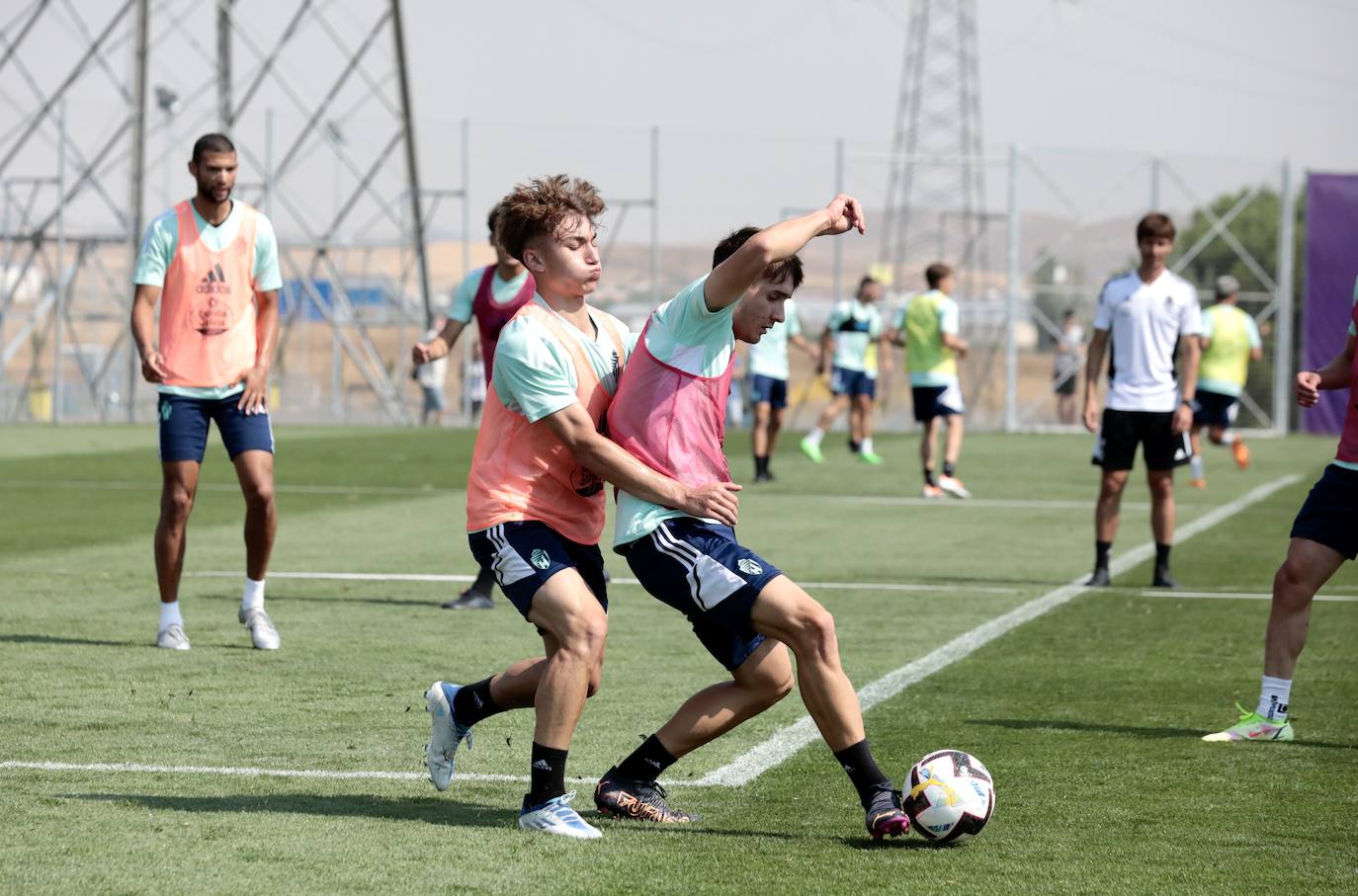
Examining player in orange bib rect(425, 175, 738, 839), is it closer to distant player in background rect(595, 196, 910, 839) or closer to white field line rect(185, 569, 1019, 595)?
distant player in background rect(595, 196, 910, 839)

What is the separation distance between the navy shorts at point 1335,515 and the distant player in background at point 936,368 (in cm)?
1133

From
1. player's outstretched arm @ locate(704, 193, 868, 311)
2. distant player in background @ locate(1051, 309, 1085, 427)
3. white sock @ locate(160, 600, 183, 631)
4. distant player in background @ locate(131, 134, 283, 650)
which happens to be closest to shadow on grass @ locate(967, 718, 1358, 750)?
player's outstretched arm @ locate(704, 193, 868, 311)

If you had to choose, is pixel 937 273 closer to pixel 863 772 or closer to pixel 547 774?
pixel 863 772

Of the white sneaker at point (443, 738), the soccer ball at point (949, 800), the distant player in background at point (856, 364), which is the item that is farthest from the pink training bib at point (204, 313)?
the distant player in background at point (856, 364)

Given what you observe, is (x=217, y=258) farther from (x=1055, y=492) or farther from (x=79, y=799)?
(x=1055, y=492)

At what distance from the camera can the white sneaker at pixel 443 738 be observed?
5.46 metres

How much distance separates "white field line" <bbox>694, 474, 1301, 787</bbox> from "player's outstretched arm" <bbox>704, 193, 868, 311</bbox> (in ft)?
5.45

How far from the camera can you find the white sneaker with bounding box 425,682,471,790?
546 centimetres

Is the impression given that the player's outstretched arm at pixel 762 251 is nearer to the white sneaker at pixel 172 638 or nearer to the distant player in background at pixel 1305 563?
the distant player in background at pixel 1305 563

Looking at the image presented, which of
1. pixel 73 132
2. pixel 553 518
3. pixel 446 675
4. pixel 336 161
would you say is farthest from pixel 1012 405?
pixel 553 518

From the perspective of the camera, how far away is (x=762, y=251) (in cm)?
474

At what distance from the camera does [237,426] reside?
8.40m

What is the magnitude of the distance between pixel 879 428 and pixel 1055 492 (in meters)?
14.7

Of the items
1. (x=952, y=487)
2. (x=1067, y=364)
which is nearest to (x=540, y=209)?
(x=952, y=487)
